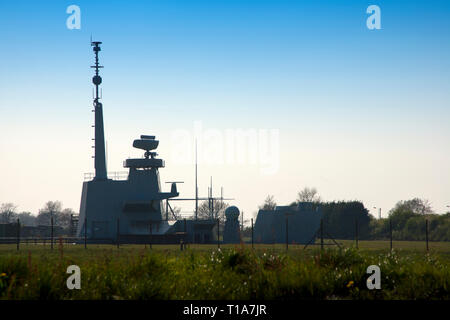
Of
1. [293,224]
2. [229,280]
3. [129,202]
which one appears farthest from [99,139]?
[229,280]

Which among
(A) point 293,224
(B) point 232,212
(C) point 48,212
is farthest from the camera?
(C) point 48,212

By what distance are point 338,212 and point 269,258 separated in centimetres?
6781

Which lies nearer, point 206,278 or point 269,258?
point 206,278

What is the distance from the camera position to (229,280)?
17547mm

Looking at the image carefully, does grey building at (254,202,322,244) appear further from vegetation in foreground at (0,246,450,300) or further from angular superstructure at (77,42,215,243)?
vegetation in foreground at (0,246,450,300)

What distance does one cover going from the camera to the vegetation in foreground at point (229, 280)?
620 inches

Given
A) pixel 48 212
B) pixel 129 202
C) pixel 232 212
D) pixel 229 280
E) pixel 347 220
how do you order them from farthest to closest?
pixel 48 212 < pixel 347 220 < pixel 232 212 < pixel 129 202 < pixel 229 280

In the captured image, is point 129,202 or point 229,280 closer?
point 229,280

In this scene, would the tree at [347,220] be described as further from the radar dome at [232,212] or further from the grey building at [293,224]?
the radar dome at [232,212]

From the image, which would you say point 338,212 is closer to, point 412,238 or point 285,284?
point 412,238

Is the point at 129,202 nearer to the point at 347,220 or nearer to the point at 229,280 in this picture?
the point at 347,220

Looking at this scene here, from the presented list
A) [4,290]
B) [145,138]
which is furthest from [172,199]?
[4,290]

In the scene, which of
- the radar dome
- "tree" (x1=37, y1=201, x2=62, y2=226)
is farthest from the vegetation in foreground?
"tree" (x1=37, y1=201, x2=62, y2=226)
